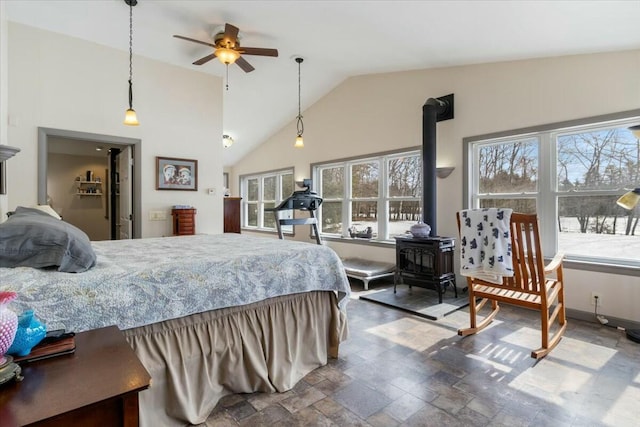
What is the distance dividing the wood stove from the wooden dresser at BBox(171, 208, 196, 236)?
2.78 meters

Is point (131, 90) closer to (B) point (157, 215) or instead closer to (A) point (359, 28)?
(B) point (157, 215)

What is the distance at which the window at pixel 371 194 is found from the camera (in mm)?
5070

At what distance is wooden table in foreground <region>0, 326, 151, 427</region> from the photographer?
2.44ft

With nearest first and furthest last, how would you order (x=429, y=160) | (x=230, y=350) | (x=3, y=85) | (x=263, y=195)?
(x=230, y=350) → (x=3, y=85) → (x=429, y=160) → (x=263, y=195)

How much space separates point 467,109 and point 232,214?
4.21m

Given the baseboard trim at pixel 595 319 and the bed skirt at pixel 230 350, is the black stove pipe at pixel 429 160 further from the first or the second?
the bed skirt at pixel 230 350

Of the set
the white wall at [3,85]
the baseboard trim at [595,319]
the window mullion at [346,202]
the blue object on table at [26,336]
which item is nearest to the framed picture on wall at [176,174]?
the white wall at [3,85]

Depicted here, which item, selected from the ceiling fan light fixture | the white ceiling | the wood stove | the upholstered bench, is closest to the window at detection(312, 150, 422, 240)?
the upholstered bench

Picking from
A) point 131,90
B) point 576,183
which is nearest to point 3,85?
point 131,90

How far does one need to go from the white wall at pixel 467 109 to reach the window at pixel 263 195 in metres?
0.57

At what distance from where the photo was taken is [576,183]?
355 centimetres

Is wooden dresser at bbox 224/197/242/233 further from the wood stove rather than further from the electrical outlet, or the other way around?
the wood stove

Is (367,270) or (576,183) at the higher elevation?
(576,183)

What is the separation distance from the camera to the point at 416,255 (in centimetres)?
422
